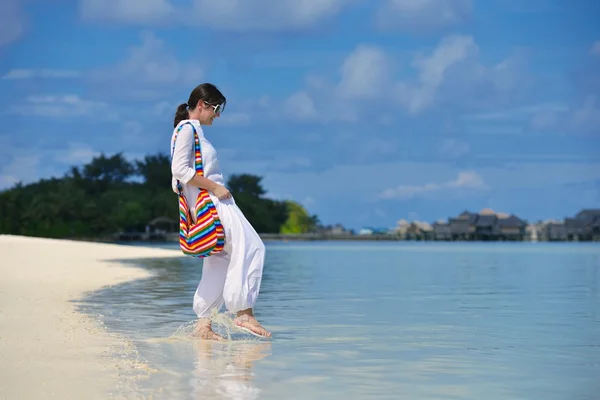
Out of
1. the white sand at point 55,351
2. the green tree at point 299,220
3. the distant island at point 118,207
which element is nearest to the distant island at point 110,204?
the distant island at point 118,207

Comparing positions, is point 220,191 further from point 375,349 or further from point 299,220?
point 299,220

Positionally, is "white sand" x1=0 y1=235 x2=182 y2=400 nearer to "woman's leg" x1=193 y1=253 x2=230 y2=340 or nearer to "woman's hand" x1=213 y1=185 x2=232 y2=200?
"woman's leg" x1=193 y1=253 x2=230 y2=340

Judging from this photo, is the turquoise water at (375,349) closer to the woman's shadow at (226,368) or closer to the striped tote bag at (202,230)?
the woman's shadow at (226,368)

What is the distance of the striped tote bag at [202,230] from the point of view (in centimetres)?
620

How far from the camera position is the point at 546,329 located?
24.9 feet

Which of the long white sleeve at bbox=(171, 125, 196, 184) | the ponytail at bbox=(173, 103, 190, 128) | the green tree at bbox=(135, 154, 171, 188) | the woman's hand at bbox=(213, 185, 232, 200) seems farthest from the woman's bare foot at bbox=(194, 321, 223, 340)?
the green tree at bbox=(135, 154, 171, 188)

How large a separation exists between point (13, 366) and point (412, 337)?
9.75 ft

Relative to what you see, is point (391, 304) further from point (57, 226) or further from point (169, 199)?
point (169, 199)

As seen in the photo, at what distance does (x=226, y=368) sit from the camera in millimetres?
5098

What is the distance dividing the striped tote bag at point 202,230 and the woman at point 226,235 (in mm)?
53

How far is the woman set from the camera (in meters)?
6.28

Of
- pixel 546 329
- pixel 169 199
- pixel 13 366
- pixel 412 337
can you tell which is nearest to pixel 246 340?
pixel 412 337

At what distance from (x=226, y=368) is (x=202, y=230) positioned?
1346mm

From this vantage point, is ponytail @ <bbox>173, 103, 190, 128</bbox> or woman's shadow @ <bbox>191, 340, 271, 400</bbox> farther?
ponytail @ <bbox>173, 103, 190, 128</bbox>
